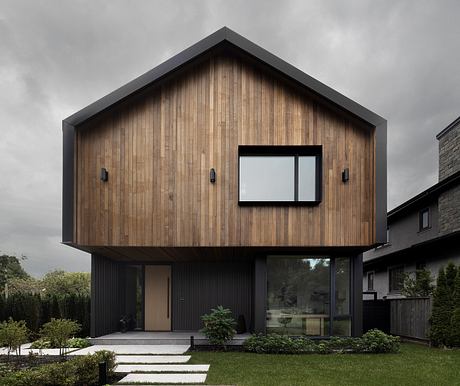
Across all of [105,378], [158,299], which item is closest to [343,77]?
[158,299]

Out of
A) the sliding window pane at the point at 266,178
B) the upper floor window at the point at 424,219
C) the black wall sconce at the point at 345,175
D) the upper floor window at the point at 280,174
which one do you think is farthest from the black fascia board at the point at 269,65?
the upper floor window at the point at 424,219

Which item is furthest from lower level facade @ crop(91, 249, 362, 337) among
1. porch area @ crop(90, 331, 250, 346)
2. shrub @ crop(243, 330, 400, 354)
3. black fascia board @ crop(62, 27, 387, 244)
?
black fascia board @ crop(62, 27, 387, 244)

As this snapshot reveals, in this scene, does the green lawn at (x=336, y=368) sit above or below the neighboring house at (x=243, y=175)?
below

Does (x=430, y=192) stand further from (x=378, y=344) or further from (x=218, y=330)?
(x=218, y=330)

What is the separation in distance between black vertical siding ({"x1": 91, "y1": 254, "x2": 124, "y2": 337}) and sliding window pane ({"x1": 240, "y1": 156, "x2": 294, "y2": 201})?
4688 millimetres

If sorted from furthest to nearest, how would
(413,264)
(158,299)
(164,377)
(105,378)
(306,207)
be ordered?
(413,264)
(158,299)
(306,207)
(164,377)
(105,378)

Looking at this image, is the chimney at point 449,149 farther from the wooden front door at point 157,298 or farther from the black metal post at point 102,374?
the black metal post at point 102,374

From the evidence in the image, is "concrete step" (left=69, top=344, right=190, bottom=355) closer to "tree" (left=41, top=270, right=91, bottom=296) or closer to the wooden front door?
the wooden front door

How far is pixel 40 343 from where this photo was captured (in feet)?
34.7

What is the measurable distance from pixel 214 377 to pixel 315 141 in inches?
246

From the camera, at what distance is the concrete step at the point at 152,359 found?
9527mm

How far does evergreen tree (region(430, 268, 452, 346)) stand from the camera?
11711 millimetres

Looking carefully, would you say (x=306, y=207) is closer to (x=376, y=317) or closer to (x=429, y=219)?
(x=376, y=317)

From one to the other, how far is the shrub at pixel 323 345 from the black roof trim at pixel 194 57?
17.6 ft
